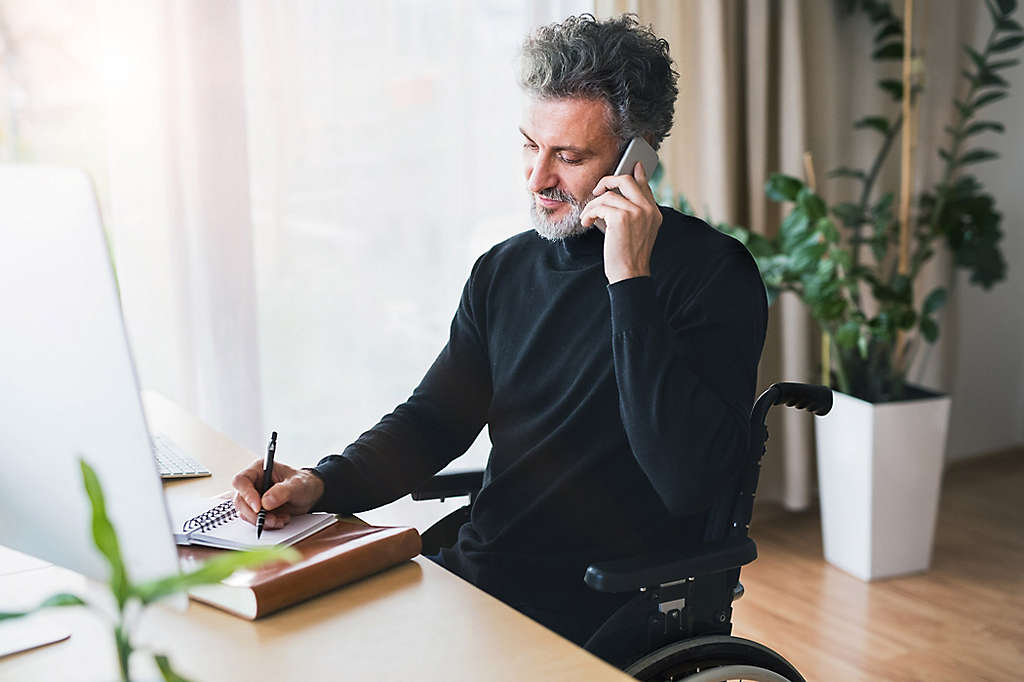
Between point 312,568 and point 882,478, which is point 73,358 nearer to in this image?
point 312,568

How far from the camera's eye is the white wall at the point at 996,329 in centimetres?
384

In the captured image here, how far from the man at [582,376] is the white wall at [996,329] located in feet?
8.77

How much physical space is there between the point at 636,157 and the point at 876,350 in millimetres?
1671

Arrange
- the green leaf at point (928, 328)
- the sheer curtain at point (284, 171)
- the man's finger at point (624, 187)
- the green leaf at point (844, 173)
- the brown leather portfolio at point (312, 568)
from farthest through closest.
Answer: the green leaf at point (844, 173) < the green leaf at point (928, 328) < the sheer curtain at point (284, 171) < the man's finger at point (624, 187) < the brown leather portfolio at point (312, 568)

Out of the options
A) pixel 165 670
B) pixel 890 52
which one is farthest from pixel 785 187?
pixel 165 670

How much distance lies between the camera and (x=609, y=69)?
1552 mm

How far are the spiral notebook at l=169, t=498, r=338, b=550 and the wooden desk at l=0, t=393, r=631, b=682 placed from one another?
13cm

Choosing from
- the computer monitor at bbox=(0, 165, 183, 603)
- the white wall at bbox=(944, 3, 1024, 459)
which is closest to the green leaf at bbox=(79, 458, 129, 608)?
the computer monitor at bbox=(0, 165, 183, 603)

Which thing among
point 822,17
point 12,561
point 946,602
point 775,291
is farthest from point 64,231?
point 822,17

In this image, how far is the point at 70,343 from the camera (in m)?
0.79

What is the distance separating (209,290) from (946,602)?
2075 mm

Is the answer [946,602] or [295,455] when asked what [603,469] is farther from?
[946,602]

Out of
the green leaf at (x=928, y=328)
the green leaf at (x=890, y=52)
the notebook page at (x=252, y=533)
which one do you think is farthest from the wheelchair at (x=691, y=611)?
the green leaf at (x=890, y=52)

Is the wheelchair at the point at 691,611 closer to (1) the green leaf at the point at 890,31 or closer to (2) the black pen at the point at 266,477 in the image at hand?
(2) the black pen at the point at 266,477
